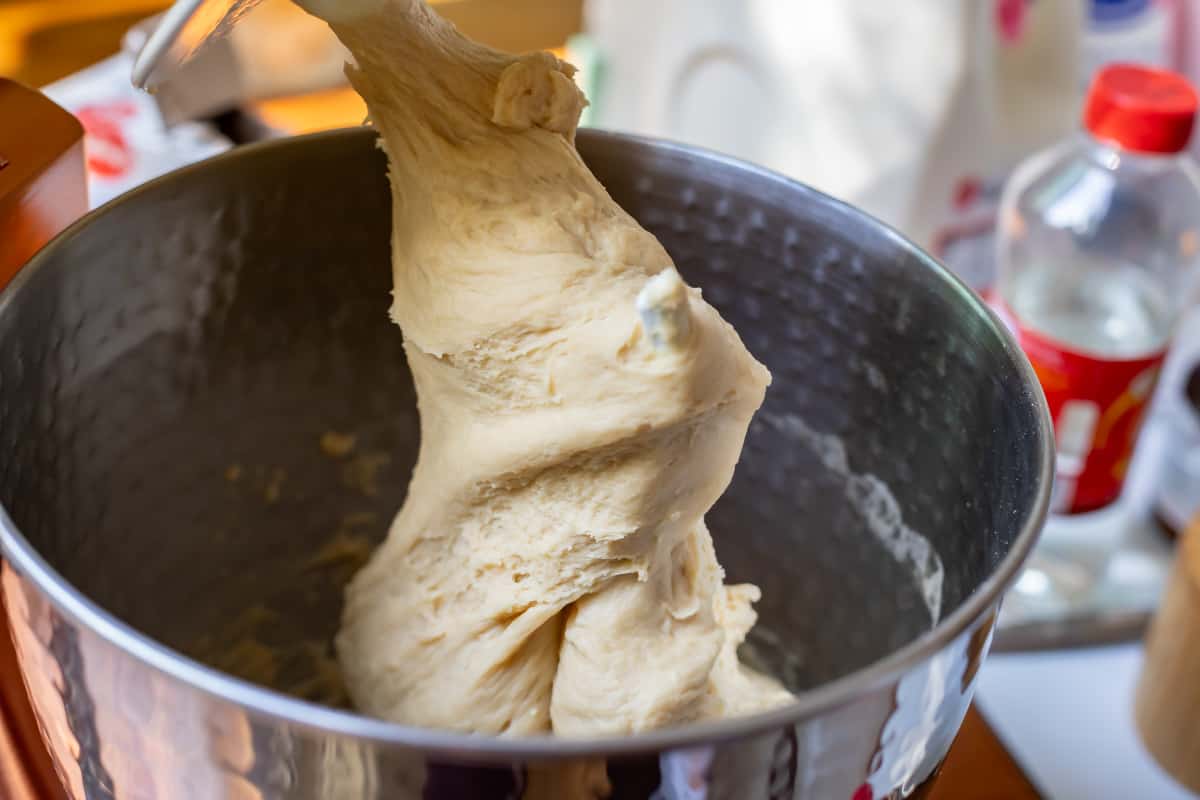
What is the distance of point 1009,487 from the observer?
12.6 inches

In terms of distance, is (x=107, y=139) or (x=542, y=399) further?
(x=107, y=139)

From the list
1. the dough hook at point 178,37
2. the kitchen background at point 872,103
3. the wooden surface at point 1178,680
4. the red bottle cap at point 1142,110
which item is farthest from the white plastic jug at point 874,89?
the dough hook at point 178,37

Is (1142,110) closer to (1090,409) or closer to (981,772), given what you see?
(1090,409)

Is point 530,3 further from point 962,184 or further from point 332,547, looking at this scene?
point 332,547

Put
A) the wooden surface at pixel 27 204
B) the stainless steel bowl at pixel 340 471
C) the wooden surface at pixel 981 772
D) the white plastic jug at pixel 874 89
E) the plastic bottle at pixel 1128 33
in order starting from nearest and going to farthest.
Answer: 1. the stainless steel bowl at pixel 340 471
2. the wooden surface at pixel 27 204
3. the wooden surface at pixel 981 772
4. the white plastic jug at pixel 874 89
5. the plastic bottle at pixel 1128 33

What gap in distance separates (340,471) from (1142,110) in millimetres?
450

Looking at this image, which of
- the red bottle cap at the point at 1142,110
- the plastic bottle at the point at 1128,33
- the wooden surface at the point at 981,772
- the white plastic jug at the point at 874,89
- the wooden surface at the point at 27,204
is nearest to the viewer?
the wooden surface at the point at 27,204

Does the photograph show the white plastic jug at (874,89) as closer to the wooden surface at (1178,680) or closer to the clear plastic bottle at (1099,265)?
the clear plastic bottle at (1099,265)

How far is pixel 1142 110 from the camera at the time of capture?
24.2 inches

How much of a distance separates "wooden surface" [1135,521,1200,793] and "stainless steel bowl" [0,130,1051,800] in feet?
0.82

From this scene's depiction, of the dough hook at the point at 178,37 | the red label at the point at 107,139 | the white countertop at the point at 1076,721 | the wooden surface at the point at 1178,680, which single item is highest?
the dough hook at the point at 178,37

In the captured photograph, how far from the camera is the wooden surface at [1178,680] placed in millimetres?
585

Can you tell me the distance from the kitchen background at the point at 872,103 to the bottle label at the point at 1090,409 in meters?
0.04

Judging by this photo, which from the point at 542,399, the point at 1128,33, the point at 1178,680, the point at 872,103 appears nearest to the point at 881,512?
the point at 542,399
